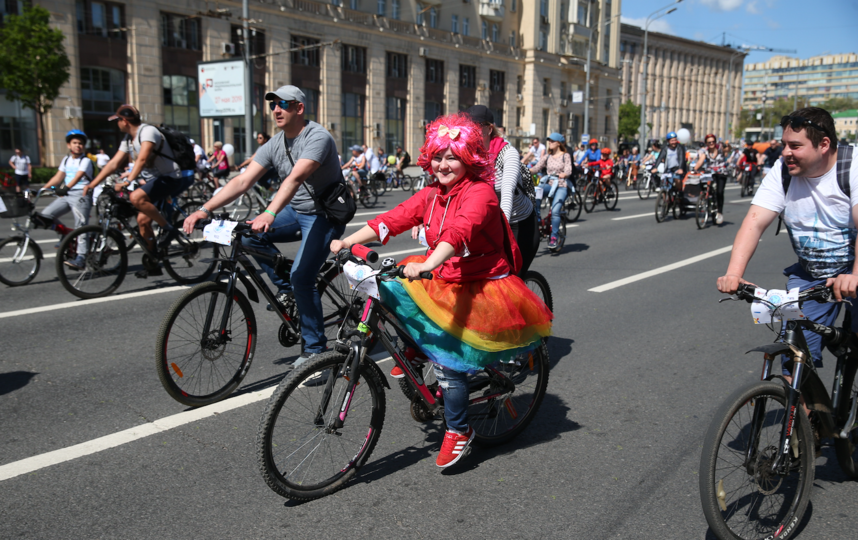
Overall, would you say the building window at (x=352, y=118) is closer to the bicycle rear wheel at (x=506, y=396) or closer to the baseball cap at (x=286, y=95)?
the baseball cap at (x=286, y=95)

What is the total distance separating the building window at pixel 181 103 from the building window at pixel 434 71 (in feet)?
66.4

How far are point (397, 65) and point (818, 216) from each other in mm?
48239

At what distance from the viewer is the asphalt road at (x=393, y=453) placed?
9.65 ft

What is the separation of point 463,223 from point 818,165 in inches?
65.9

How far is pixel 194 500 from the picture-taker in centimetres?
308

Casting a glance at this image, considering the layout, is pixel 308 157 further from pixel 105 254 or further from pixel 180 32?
pixel 180 32

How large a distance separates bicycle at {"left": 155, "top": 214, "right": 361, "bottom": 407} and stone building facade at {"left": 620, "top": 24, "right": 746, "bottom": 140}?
97.7 m

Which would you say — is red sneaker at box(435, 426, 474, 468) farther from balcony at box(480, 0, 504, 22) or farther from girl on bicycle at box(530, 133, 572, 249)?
balcony at box(480, 0, 504, 22)

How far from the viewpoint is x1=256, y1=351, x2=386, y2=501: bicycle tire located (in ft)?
9.48

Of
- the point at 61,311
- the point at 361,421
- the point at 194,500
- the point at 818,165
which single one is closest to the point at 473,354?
the point at 361,421

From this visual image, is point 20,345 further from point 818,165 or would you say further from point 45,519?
point 818,165

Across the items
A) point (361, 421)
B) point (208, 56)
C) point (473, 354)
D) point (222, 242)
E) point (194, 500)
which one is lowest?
point (194, 500)

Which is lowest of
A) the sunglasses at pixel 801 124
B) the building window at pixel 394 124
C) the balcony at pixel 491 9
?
the sunglasses at pixel 801 124

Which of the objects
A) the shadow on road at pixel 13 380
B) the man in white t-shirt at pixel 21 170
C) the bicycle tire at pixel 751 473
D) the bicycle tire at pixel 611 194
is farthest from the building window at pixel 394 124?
the bicycle tire at pixel 751 473
